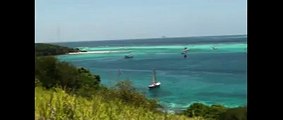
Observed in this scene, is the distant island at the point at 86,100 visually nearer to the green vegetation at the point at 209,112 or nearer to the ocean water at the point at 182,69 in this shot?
the green vegetation at the point at 209,112

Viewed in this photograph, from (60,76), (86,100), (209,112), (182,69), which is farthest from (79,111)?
(182,69)

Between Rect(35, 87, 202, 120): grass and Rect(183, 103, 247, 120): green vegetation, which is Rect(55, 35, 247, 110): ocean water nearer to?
Rect(183, 103, 247, 120): green vegetation

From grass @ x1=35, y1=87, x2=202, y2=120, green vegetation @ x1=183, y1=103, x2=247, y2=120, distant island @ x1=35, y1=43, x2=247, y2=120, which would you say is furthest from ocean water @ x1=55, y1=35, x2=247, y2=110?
grass @ x1=35, y1=87, x2=202, y2=120

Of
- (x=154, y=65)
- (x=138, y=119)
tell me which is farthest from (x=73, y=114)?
(x=154, y=65)

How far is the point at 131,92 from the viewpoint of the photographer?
247 inches

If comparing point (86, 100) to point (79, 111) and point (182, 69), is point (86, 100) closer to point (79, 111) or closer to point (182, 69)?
point (79, 111)

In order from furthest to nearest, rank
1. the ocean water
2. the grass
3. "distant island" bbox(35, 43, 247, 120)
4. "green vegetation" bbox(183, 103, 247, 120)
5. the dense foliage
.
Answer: the ocean water
the dense foliage
"green vegetation" bbox(183, 103, 247, 120)
"distant island" bbox(35, 43, 247, 120)
the grass

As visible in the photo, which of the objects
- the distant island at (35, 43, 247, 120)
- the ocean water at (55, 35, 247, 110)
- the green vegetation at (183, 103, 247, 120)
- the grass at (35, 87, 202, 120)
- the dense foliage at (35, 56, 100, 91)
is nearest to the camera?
the grass at (35, 87, 202, 120)

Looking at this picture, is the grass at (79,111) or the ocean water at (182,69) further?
the ocean water at (182,69)

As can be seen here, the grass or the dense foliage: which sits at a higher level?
the dense foliage

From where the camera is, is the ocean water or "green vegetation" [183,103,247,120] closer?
"green vegetation" [183,103,247,120]

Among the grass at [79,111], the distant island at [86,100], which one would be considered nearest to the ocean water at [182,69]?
the distant island at [86,100]
